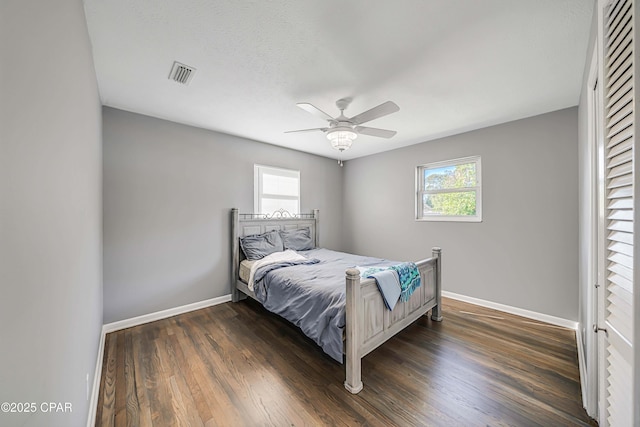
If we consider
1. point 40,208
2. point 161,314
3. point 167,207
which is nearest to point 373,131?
point 40,208

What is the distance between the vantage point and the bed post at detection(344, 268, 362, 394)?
186 cm

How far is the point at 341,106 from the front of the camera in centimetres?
269

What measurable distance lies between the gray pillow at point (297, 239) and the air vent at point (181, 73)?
258 centimetres

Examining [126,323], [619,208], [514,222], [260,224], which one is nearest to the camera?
[619,208]

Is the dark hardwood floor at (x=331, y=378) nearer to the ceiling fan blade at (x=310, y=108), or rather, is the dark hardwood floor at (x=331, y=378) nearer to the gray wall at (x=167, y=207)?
the gray wall at (x=167, y=207)

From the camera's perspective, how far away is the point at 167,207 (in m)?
3.18

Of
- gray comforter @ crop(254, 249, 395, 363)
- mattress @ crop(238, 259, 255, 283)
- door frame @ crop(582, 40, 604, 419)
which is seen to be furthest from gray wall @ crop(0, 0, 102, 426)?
door frame @ crop(582, 40, 604, 419)

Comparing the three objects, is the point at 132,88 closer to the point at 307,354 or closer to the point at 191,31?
the point at 191,31

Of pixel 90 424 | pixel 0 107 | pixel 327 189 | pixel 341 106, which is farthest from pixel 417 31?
pixel 327 189

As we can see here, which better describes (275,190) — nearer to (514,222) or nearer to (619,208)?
(514,222)

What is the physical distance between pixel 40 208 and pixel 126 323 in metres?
2.81

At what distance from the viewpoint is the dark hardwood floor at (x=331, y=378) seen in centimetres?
164

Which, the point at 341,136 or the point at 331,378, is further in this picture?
the point at 341,136

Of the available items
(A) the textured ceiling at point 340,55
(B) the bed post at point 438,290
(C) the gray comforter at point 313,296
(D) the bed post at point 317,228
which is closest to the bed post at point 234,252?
(C) the gray comforter at point 313,296
